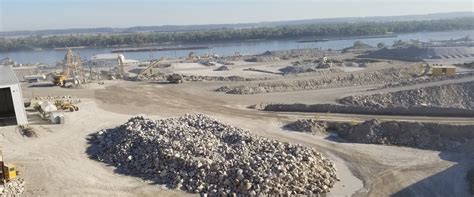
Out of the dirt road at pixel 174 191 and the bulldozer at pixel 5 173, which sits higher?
the bulldozer at pixel 5 173

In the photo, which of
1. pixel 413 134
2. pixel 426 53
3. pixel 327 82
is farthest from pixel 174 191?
pixel 426 53

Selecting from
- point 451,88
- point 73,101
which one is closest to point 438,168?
point 451,88

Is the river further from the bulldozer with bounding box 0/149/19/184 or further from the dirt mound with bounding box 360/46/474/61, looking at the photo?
Result: the bulldozer with bounding box 0/149/19/184

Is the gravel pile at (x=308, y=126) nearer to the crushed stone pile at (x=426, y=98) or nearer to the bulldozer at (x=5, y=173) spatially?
the crushed stone pile at (x=426, y=98)

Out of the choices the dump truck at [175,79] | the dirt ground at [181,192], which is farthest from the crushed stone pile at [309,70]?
the dirt ground at [181,192]

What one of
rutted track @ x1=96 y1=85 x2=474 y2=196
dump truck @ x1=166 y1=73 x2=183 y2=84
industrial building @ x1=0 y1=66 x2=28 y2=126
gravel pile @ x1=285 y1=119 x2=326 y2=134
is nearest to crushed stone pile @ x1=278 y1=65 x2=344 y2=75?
dump truck @ x1=166 y1=73 x2=183 y2=84

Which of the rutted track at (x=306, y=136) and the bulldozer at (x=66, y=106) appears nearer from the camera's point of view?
the rutted track at (x=306, y=136)
